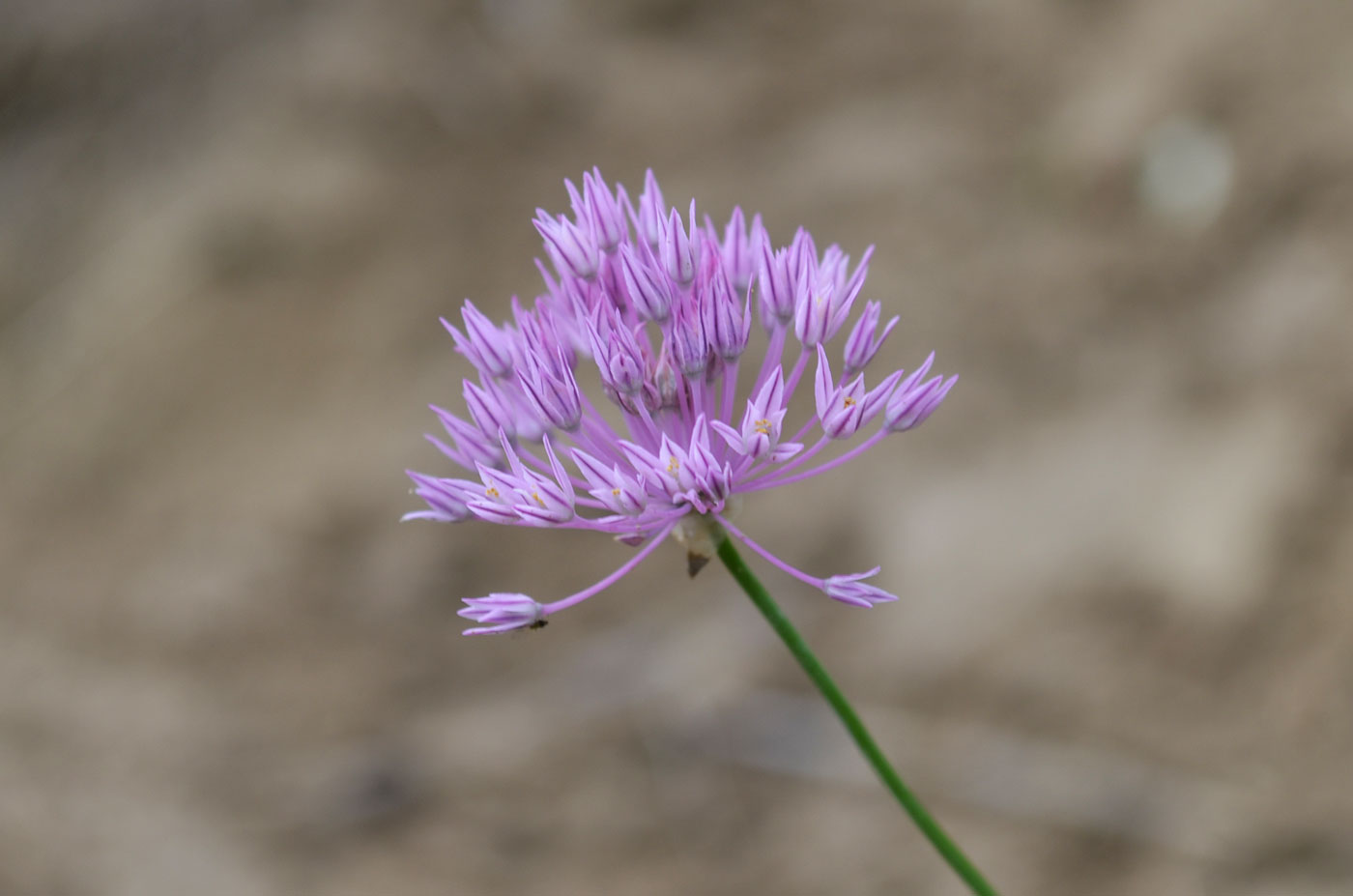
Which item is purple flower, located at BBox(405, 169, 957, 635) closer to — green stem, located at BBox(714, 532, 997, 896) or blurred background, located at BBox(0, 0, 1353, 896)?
green stem, located at BBox(714, 532, 997, 896)

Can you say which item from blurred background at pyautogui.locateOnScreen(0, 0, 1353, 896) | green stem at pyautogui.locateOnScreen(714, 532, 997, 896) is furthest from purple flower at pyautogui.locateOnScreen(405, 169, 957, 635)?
blurred background at pyautogui.locateOnScreen(0, 0, 1353, 896)

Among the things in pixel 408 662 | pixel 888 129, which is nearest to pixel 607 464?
pixel 408 662

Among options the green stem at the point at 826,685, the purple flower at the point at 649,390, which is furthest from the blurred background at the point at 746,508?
the purple flower at the point at 649,390

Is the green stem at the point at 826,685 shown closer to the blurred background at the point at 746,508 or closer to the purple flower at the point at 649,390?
the purple flower at the point at 649,390

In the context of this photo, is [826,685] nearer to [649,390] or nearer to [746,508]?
[649,390]

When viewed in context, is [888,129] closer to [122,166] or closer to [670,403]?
[670,403]

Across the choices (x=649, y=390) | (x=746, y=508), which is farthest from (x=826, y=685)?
(x=746, y=508)

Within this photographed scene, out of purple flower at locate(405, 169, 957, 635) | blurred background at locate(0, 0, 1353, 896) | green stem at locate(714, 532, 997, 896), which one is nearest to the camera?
green stem at locate(714, 532, 997, 896)
